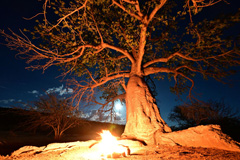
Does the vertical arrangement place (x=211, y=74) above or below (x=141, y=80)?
above

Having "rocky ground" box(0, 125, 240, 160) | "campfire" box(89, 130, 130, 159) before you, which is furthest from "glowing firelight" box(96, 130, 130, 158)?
"rocky ground" box(0, 125, 240, 160)

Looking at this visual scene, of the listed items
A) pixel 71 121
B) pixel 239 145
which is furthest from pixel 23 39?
pixel 71 121

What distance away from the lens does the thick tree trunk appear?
4.16 metres

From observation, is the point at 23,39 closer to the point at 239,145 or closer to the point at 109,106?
the point at 109,106

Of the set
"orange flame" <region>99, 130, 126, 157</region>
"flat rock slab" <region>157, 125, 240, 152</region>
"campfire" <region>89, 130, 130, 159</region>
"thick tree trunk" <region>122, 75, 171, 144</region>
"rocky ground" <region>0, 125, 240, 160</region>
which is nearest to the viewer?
"rocky ground" <region>0, 125, 240, 160</region>

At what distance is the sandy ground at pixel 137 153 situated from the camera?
102 inches

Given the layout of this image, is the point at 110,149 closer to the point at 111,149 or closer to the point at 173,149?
the point at 111,149

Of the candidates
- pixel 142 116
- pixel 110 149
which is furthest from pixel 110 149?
pixel 142 116

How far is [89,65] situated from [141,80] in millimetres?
2856

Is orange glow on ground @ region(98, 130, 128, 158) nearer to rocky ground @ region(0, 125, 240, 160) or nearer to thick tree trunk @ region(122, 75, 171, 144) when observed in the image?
rocky ground @ region(0, 125, 240, 160)

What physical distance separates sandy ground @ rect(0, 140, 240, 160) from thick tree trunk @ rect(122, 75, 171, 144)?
22.4 inches

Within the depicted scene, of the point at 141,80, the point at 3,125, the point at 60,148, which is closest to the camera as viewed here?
the point at 60,148

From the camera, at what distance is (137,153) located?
319cm

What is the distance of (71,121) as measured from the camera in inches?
362
